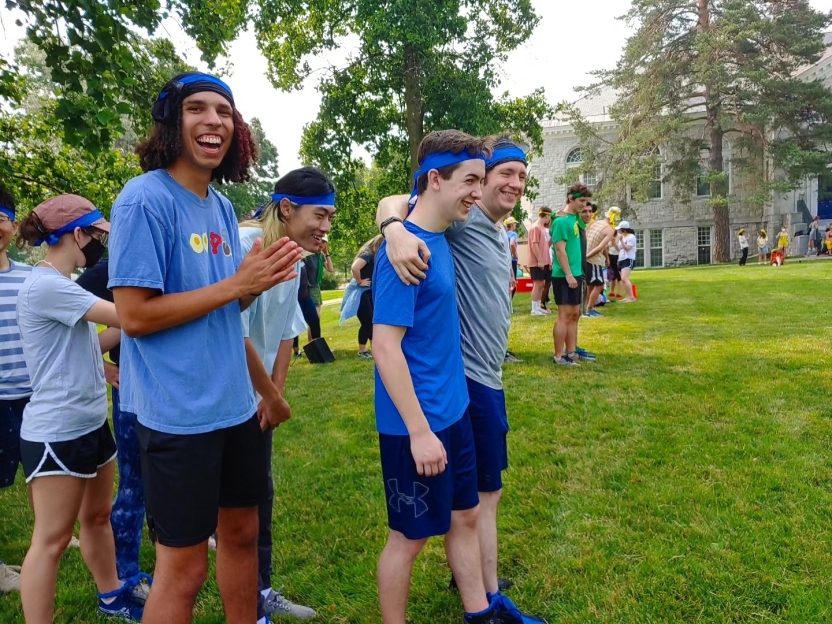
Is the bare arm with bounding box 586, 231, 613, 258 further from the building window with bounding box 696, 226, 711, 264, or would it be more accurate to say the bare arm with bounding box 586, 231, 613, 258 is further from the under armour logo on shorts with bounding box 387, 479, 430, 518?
the building window with bounding box 696, 226, 711, 264

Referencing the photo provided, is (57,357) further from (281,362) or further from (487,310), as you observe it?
(487,310)

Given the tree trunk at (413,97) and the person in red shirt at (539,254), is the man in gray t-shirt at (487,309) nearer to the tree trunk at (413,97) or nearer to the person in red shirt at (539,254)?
the person in red shirt at (539,254)

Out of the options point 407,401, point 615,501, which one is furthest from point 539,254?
point 407,401

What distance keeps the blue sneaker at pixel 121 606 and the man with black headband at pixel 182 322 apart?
1186mm

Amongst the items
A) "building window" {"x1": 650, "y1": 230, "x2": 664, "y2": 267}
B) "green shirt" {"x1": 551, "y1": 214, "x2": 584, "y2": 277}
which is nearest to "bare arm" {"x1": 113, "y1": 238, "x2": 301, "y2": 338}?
"green shirt" {"x1": 551, "y1": 214, "x2": 584, "y2": 277}

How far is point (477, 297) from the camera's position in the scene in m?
2.45

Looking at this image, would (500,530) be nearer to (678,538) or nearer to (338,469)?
(678,538)

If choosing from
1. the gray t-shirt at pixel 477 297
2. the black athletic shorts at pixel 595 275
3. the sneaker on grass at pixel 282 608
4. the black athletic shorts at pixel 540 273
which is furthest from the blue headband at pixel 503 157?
the black athletic shorts at pixel 540 273

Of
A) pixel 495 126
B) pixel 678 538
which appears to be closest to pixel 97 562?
pixel 678 538

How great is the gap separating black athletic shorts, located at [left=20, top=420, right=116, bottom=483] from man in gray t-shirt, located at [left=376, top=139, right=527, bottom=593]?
4.93ft

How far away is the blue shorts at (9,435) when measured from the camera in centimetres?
288

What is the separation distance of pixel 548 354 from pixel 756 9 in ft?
95.7

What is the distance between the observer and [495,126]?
1567 centimetres

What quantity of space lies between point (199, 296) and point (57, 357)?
1.04m
